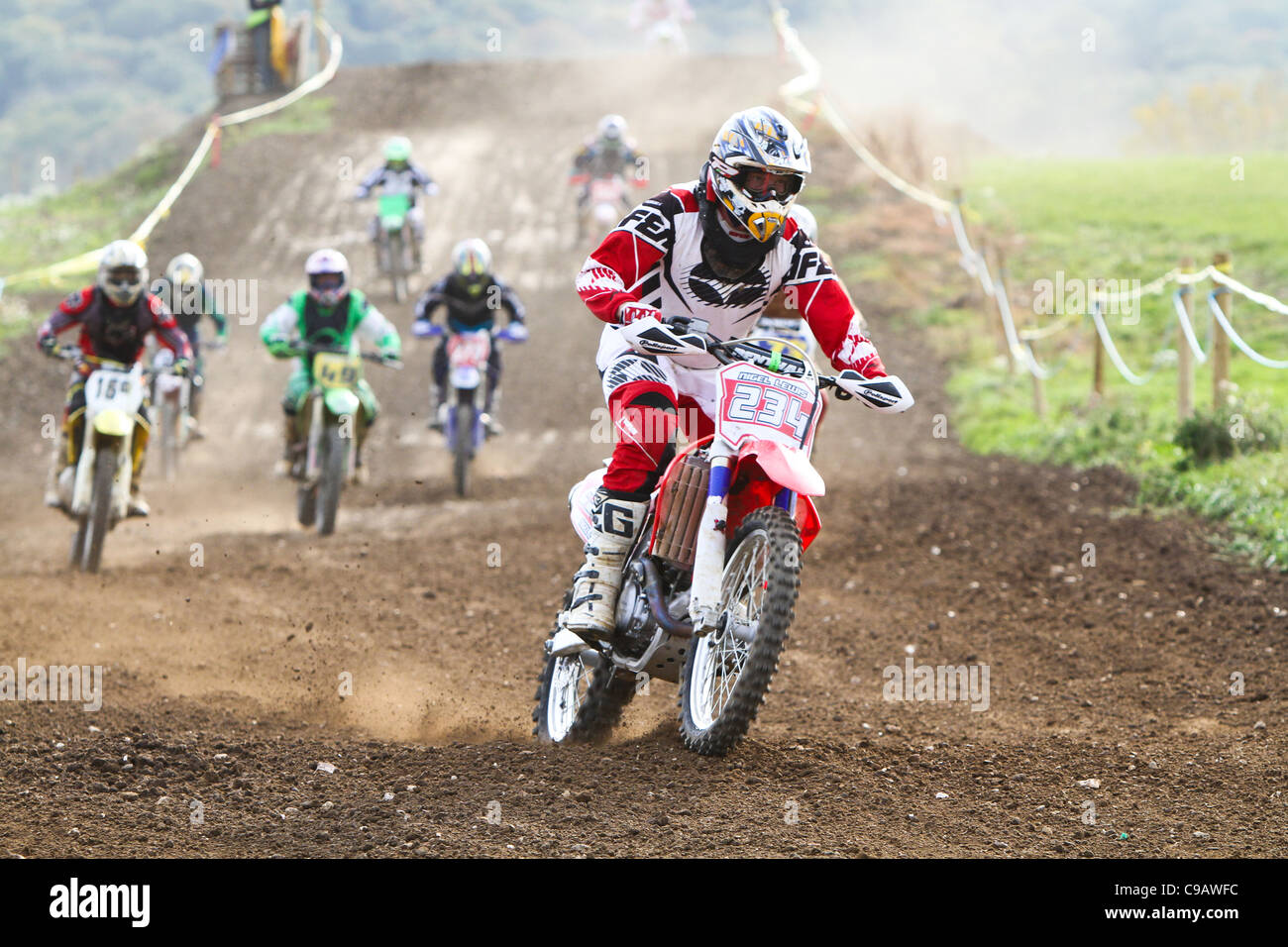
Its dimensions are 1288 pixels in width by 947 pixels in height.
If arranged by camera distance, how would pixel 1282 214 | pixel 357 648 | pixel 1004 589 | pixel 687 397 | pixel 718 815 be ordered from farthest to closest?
pixel 1282 214
pixel 1004 589
pixel 357 648
pixel 687 397
pixel 718 815

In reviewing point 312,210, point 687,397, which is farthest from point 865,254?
point 687,397

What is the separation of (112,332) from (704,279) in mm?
5579

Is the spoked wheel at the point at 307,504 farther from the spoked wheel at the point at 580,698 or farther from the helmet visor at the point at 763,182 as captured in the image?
the helmet visor at the point at 763,182

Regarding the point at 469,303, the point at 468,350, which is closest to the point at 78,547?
the point at 468,350

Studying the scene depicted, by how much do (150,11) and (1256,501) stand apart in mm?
112906

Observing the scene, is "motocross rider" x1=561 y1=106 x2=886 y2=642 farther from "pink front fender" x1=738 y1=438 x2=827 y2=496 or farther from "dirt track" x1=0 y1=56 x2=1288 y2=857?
"dirt track" x1=0 y1=56 x2=1288 y2=857

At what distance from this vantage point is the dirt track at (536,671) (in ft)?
15.0

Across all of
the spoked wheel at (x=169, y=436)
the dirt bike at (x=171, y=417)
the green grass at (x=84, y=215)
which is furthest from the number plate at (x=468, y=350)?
the green grass at (x=84, y=215)

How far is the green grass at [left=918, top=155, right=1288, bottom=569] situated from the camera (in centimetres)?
1042

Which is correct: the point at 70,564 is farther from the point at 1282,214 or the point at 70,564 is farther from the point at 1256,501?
the point at 1282,214

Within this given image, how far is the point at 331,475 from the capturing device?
426 inches

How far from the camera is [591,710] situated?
576 cm

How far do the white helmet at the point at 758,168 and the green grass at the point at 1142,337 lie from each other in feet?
15.5

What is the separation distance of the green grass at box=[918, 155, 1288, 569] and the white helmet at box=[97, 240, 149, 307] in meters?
7.44
